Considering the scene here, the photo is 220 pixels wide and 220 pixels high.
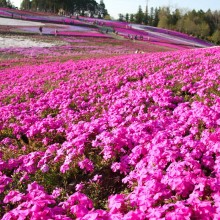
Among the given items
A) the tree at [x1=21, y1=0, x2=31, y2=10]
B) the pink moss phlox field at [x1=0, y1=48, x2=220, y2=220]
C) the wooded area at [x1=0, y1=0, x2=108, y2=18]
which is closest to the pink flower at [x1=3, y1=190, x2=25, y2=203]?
the pink moss phlox field at [x1=0, y1=48, x2=220, y2=220]

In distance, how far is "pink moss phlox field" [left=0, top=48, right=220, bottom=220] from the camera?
15.4 feet

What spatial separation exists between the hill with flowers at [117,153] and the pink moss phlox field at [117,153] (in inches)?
0.8

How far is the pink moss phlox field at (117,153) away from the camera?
15.4 feet

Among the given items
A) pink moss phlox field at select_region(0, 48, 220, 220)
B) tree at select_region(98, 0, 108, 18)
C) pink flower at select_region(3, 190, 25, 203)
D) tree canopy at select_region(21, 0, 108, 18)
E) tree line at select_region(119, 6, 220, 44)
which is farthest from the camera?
tree at select_region(98, 0, 108, 18)

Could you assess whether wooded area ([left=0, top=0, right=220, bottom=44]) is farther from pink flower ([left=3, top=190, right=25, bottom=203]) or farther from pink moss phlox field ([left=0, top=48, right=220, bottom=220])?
pink flower ([left=3, top=190, right=25, bottom=203])

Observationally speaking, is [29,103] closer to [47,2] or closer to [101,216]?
[101,216]

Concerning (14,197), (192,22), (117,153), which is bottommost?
(14,197)

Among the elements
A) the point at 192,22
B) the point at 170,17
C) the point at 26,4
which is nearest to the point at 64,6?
the point at 26,4

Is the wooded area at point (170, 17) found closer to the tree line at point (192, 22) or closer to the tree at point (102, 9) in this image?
the tree line at point (192, 22)

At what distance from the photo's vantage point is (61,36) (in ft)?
186

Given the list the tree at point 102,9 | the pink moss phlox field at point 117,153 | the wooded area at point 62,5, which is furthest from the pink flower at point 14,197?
the tree at point 102,9

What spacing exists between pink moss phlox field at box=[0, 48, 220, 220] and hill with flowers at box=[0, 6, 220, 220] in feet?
0.07

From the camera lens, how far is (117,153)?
723 centimetres

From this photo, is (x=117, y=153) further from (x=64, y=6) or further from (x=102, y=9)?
(x=102, y=9)
